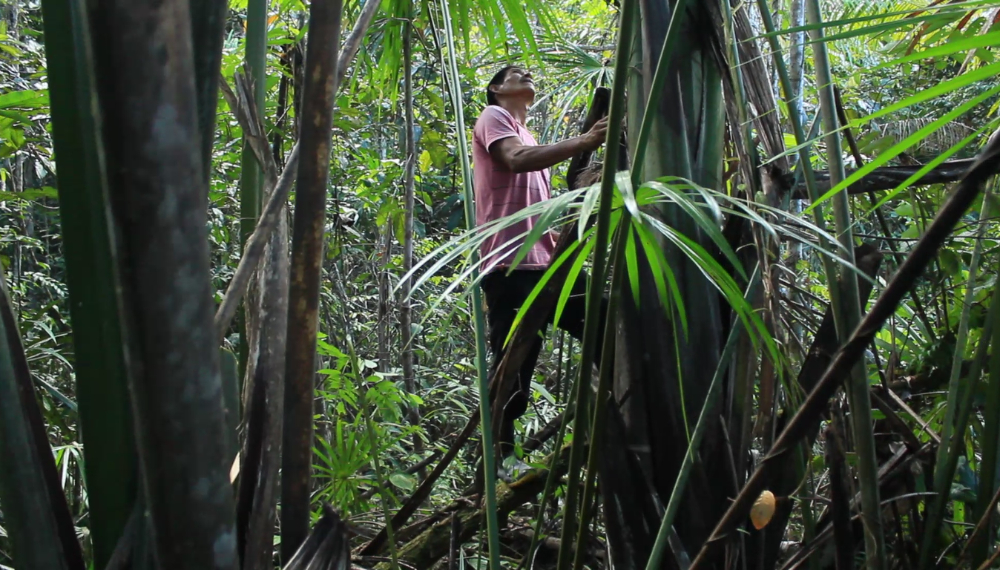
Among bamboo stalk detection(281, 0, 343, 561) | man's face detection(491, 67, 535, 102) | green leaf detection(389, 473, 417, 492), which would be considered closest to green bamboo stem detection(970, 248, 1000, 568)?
bamboo stalk detection(281, 0, 343, 561)

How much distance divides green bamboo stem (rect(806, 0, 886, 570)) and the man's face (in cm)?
154

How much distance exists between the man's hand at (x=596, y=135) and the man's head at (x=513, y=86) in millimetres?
938

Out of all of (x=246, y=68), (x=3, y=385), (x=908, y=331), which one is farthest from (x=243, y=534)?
(x=908, y=331)

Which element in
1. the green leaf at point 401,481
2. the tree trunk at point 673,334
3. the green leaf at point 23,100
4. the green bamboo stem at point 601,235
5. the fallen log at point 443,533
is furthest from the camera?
the green leaf at point 401,481

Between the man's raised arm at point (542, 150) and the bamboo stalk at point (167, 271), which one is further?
the man's raised arm at point (542, 150)

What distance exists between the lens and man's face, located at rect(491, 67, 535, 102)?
7.30ft

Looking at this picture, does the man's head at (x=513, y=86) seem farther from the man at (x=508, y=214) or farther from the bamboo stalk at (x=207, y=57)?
the bamboo stalk at (x=207, y=57)

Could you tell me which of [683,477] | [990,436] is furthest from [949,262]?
[683,477]

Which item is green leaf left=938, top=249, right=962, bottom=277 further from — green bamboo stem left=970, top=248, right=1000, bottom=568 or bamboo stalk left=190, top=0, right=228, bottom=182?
bamboo stalk left=190, top=0, right=228, bottom=182

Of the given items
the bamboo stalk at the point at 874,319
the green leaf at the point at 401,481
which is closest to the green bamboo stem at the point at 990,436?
the bamboo stalk at the point at 874,319

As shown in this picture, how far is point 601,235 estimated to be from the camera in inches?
21.3

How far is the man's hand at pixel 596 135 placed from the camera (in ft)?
4.26

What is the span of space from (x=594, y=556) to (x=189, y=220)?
0.96 m

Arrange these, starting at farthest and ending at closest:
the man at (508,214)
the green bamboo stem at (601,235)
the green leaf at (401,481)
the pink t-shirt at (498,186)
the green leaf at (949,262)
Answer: the pink t-shirt at (498,186)
the man at (508,214)
the green leaf at (401,481)
the green leaf at (949,262)
the green bamboo stem at (601,235)
